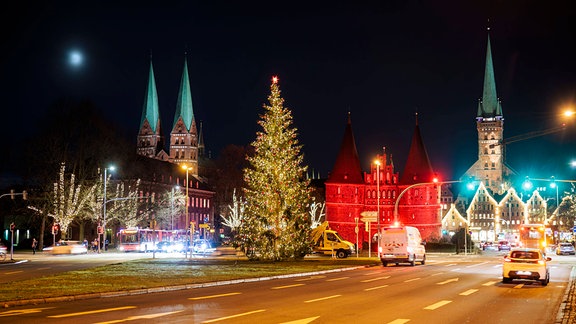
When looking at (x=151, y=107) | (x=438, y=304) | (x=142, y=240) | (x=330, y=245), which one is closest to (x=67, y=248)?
(x=142, y=240)

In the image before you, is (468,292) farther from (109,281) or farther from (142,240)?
(142,240)

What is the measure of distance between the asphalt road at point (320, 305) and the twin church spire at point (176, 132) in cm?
13545

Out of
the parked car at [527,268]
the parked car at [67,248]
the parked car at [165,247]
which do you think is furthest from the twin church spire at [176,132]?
the parked car at [527,268]

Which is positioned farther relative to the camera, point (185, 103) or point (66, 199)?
point (185, 103)

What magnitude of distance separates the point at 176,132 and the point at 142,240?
→ 8639cm

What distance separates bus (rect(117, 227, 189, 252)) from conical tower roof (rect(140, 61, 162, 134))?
5698 centimetres

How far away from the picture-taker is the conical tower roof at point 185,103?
157 metres

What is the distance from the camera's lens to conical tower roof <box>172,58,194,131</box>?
157375 millimetres

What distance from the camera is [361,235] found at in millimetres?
113938

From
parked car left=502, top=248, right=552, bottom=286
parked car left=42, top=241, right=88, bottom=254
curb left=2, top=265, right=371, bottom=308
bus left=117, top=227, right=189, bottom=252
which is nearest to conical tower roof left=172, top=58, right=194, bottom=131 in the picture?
bus left=117, top=227, right=189, bottom=252

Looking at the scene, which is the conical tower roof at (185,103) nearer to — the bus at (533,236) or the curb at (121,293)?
the bus at (533,236)

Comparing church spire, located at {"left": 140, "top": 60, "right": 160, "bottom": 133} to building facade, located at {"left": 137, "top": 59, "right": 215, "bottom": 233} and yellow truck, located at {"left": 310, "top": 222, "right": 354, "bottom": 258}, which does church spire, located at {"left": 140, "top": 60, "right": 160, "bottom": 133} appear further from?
yellow truck, located at {"left": 310, "top": 222, "right": 354, "bottom": 258}

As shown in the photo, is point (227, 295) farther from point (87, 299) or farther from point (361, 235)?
point (361, 235)

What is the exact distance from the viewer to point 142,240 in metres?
85.9
